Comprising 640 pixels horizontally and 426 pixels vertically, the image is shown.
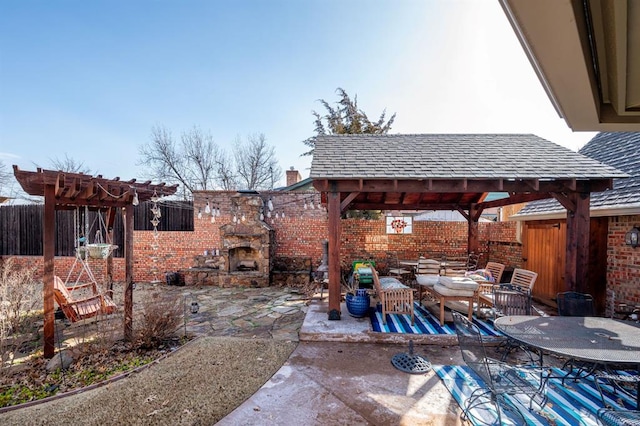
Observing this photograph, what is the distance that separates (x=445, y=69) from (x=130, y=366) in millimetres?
8435

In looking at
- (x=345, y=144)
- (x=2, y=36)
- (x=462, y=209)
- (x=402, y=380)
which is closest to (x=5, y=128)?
(x=2, y=36)

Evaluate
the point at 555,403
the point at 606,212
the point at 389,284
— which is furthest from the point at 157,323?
the point at 606,212

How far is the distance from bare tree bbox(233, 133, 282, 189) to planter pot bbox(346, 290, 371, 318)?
48.6ft

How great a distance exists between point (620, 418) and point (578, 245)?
3.56m

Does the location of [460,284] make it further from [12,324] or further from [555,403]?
[12,324]

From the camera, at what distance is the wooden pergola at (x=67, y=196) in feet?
12.1

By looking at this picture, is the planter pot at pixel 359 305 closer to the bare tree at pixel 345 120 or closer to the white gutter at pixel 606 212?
the white gutter at pixel 606 212

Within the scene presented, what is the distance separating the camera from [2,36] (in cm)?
641

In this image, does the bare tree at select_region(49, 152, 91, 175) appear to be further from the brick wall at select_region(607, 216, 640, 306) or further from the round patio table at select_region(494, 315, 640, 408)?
the brick wall at select_region(607, 216, 640, 306)

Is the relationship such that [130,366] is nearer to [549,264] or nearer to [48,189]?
[48,189]

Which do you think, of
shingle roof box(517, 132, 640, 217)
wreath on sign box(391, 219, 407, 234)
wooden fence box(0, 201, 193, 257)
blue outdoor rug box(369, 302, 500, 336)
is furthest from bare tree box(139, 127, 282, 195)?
shingle roof box(517, 132, 640, 217)

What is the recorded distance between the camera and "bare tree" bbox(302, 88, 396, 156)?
38.1 feet

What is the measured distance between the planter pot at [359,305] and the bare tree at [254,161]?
14.8m

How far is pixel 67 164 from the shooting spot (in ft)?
61.0
